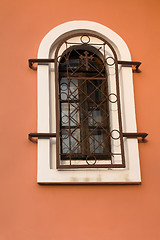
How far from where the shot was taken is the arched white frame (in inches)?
133

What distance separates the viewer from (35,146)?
11.4 feet

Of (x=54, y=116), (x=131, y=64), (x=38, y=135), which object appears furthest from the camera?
(x=131, y=64)

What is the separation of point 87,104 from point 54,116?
314mm

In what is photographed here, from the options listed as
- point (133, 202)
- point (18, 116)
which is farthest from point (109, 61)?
point (133, 202)

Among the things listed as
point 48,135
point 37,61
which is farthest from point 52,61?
point 48,135

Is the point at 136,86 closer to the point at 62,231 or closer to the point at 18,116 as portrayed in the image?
the point at 18,116

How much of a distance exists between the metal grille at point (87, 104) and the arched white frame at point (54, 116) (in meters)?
0.07

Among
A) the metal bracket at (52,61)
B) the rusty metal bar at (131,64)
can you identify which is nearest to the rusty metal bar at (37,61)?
the metal bracket at (52,61)

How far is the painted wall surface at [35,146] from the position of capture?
3.26 m

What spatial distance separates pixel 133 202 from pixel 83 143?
2.11ft

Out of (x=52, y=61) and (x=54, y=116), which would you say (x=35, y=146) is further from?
(x=52, y=61)

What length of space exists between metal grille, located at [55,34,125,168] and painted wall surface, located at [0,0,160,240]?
22cm

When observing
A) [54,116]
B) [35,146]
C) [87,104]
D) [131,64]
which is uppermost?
[131,64]

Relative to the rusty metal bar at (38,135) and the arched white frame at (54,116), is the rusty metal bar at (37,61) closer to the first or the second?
the arched white frame at (54,116)
